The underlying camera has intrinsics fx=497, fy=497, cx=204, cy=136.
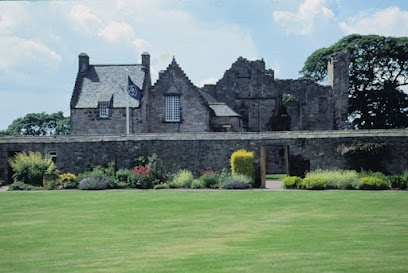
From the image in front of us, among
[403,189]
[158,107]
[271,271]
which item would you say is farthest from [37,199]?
[158,107]

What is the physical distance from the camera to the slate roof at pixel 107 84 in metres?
44.5

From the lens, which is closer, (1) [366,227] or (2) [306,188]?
(1) [366,227]

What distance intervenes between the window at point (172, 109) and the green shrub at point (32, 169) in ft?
50.0

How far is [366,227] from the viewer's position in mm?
13125

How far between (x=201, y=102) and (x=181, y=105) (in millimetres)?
1827

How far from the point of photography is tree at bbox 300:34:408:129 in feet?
181

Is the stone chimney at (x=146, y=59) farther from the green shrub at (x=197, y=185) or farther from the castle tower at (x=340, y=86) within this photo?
the green shrub at (x=197, y=185)

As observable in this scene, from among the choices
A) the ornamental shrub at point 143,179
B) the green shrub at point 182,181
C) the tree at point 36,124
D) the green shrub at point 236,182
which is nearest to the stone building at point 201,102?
the ornamental shrub at point 143,179

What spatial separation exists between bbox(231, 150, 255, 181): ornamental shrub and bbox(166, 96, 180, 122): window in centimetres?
1657

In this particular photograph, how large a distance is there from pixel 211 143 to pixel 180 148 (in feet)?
6.58

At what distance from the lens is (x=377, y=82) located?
57156 millimetres

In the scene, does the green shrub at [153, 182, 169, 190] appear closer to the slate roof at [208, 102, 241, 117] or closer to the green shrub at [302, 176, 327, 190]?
the green shrub at [302, 176, 327, 190]

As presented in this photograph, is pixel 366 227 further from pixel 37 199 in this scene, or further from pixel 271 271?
pixel 37 199

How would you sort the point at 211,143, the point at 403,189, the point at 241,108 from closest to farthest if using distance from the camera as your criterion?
the point at 403,189, the point at 211,143, the point at 241,108
